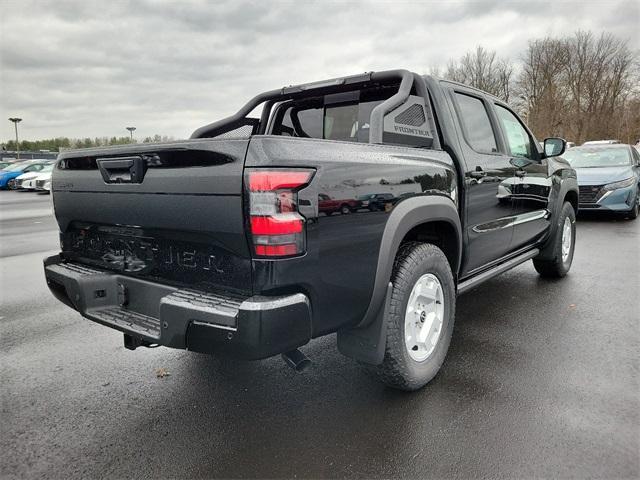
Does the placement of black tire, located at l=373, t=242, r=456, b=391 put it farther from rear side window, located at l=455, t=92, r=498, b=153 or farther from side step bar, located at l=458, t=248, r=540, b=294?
rear side window, located at l=455, t=92, r=498, b=153

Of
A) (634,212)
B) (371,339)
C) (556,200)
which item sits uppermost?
(556,200)

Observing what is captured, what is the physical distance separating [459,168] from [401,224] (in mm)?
1007

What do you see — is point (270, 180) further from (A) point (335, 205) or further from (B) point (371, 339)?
(B) point (371, 339)

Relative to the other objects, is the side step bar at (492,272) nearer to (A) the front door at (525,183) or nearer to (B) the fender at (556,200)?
(A) the front door at (525,183)

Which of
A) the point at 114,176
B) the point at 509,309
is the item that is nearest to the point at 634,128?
the point at 509,309

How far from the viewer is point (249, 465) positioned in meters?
2.22

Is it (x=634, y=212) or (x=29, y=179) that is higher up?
(x=29, y=179)

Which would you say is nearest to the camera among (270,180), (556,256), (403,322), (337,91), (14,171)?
(270,180)

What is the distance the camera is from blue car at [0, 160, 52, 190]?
2625 cm

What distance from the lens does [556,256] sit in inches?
209

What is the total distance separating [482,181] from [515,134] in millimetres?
1277

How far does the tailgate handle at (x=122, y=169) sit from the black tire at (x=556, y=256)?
4426mm

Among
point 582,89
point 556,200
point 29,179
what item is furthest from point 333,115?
point 582,89

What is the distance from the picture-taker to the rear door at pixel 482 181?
3.48m
